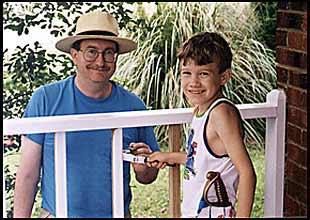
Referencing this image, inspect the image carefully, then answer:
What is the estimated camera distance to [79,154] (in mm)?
2539

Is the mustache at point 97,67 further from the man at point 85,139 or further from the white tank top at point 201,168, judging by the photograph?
the white tank top at point 201,168

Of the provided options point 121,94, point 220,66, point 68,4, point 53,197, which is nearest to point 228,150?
point 220,66

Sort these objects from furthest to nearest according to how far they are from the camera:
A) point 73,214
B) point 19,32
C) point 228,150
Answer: point 19,32, point 73,214, point 228,150

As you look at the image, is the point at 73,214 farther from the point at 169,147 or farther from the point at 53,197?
the point at 169,147

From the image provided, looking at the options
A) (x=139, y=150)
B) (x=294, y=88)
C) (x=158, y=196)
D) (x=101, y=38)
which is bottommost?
(x=158, y=196)

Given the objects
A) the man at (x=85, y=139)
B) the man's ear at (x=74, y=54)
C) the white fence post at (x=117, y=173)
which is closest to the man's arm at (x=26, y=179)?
the man at (x=85, y=139)

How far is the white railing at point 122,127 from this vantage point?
2.33m

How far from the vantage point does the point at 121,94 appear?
106 inches

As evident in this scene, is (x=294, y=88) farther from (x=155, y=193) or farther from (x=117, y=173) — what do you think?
(x=117, y=173)

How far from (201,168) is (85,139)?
0.49 metres

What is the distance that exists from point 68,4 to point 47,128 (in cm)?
75

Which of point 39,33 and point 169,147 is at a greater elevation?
point 39,33

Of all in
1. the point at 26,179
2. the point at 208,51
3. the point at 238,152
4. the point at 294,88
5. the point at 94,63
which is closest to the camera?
the point at 238,152

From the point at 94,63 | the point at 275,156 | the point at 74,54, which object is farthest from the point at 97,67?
the point at 275,156
